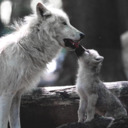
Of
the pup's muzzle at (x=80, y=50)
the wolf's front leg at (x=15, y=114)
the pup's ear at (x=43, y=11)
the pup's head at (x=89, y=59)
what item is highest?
the pup's ear at (x=43, y=11)

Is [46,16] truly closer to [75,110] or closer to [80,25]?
[75,110]

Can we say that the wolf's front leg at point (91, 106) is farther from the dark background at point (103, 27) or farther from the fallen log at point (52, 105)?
the dark background at point (103, 27)

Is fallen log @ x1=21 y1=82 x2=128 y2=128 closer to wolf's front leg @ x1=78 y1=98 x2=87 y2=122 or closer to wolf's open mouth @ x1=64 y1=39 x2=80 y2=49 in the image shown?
wolf's front leg @ x1=78 y1=98 x2=87 y2=122

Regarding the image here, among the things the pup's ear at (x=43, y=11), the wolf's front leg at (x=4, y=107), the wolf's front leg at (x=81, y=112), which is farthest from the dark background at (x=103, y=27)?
the wolf's front leg at (x=4, y=107)

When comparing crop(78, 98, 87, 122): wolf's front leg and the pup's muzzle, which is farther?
the pup's muzzle

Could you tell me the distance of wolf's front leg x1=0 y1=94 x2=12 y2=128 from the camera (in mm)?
7219

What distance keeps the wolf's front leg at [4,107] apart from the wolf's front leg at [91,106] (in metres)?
1.38

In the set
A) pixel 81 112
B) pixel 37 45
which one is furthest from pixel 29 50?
pixel 81 112

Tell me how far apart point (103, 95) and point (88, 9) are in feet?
25.6

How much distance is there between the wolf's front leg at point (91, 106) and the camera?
7.50 m

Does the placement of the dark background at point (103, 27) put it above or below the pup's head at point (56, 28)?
below

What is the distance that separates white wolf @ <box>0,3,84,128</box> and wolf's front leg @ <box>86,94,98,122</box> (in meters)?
0.96

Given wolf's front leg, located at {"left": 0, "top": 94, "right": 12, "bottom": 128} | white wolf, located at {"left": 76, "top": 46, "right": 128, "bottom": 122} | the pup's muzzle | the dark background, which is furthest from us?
the dark background

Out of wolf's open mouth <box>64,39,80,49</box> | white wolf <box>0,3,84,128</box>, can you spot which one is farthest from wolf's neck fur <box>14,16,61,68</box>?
wolf's open mouth <box>64,39,80,49</box>
